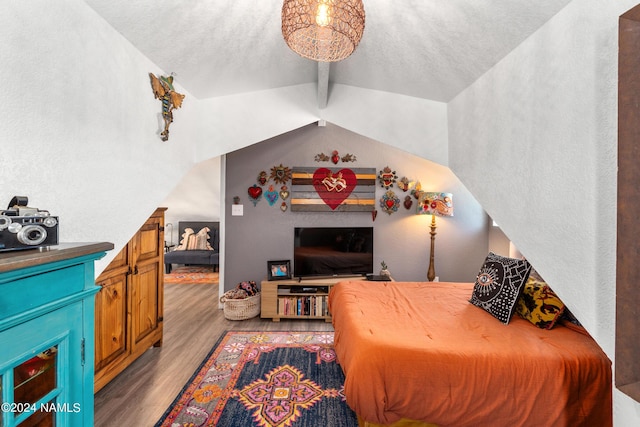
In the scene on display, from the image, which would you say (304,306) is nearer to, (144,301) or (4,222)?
(144,301)

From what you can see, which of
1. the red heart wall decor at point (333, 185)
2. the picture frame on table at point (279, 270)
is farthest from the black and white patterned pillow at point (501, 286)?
the picture frame on table at point (279, 270)

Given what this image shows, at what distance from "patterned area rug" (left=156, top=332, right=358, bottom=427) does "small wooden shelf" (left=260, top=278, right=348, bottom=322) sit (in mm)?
583

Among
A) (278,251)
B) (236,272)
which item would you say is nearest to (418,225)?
(278,251)

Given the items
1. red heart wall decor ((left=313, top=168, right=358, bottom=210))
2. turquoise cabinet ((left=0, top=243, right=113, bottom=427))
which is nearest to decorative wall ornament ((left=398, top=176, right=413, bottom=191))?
red heart wall decor ((left=313, top=168, right=358, bottom=210))

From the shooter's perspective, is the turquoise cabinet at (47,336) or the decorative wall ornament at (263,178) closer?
the turquoise cabinet at (47,336)

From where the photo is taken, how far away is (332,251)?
382cm

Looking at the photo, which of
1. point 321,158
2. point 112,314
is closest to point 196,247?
point 321,158

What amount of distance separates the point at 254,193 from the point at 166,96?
7.14ft

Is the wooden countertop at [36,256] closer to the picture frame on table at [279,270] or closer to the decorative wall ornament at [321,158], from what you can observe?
the picture frame on table at [279,270]

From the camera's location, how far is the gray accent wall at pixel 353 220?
3982 mm

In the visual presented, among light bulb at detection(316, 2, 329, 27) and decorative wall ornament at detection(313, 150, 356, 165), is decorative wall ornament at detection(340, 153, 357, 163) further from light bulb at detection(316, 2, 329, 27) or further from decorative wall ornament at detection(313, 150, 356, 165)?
light bulb at detection(316, 2, 329, 27)

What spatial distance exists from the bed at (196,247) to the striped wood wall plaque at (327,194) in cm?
292

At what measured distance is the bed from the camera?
6.04 metres

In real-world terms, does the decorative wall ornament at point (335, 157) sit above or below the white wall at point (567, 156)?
above
